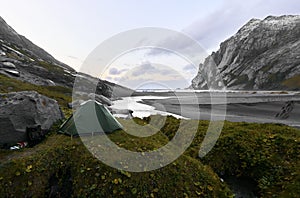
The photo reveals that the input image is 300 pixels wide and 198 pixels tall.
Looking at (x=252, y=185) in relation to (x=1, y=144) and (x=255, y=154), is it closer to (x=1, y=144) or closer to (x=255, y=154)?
(x=255, y=154)

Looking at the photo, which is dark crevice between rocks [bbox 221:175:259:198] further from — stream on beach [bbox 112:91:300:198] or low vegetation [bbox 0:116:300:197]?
low vegetation [bbox 0:116:300:197]

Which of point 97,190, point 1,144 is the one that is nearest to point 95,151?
point 97,190

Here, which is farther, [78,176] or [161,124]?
[161,124]

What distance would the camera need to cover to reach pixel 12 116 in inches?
483

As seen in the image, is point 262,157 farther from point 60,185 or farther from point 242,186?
point 60,185

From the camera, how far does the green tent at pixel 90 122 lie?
1292cm

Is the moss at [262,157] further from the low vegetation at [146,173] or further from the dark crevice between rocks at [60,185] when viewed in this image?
the dark crevice between rocks at [60,185]

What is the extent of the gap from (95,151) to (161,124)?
11.2 metres

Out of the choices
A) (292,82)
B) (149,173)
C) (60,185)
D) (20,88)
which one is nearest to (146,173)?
(149,173)

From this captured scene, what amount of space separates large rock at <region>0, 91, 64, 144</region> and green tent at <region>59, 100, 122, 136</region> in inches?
65.5

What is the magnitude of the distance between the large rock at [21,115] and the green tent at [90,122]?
1664mm

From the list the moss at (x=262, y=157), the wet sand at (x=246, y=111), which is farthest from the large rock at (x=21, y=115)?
the wet sand at (x=246, y=111)

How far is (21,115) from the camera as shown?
41.8 ft

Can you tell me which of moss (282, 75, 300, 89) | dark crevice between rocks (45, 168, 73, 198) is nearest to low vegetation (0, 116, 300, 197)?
dark crevice between rocks (45, 168, 73, 198)
